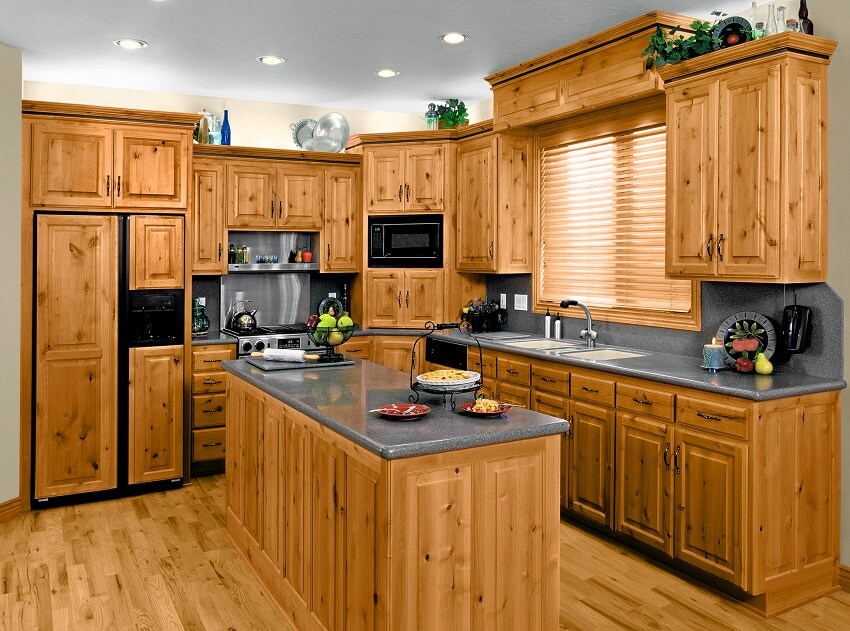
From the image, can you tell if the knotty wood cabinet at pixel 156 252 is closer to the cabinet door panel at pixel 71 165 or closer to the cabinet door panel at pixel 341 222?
the cabinet door panel at pixel 71 165

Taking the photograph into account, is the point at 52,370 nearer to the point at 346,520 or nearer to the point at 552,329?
the point at 346,520

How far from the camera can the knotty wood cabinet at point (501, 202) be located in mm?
5387

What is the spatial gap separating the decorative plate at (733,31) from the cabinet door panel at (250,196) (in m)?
3.51

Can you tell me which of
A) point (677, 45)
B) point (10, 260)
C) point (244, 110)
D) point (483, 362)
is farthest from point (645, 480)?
point (244, 110)

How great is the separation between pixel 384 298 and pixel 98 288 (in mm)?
2204

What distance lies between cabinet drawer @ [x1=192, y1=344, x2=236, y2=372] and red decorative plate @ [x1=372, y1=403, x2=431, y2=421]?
9.43ft

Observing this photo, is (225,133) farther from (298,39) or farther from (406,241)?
(406,241)

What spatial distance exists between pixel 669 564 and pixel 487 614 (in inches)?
60.6

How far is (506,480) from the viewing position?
2.50m

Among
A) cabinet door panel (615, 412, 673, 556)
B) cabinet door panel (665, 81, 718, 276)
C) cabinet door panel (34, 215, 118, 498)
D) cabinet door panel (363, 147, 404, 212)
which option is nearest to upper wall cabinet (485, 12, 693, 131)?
cabinet door panel (665, 81, 718, 276)

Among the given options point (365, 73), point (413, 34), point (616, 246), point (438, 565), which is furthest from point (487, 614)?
point (365, 73)

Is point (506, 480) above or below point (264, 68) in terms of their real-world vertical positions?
below

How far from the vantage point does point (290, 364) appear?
12.3ft

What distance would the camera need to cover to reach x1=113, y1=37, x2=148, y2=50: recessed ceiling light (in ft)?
14.7
